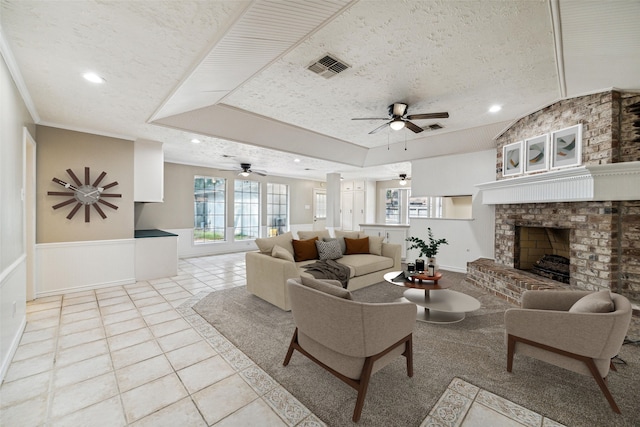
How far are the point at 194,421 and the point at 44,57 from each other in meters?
3.01

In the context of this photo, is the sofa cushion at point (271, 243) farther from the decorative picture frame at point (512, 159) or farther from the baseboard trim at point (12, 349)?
the decorative picture frame at point (512, 159)

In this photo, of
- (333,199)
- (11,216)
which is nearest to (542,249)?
(333,199)

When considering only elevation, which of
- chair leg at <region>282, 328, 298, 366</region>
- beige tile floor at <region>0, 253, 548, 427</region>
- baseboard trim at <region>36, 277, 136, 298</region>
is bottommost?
beige tile floor at <region>0, 253, 548, 427</region>

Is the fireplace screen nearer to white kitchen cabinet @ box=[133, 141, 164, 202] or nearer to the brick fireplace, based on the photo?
the brick fireplace

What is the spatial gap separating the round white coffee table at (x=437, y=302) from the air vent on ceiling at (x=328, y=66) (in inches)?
→ 97.6

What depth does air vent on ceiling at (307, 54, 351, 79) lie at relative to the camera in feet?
8.03

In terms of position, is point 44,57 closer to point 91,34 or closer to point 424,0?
point 91,34

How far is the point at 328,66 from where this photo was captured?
256 cm

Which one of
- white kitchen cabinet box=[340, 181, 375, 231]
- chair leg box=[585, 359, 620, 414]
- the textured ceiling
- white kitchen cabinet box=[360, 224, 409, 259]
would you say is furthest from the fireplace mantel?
white kitchen cabinet box=[340, 181, 375, 231]

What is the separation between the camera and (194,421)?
1.58 meters

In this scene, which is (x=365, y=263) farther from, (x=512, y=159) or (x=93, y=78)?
(x=93, y=78)

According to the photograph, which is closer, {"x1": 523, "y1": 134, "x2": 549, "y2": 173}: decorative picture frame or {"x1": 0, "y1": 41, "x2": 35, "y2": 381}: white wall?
{"x1": 0, "y1": 41, "x2": 35, "y2": 381}: white wall

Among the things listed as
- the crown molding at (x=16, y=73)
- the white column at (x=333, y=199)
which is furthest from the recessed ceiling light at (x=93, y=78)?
the white column at (x=333, y=199)

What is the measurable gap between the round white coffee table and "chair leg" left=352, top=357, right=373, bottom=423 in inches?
54.2
